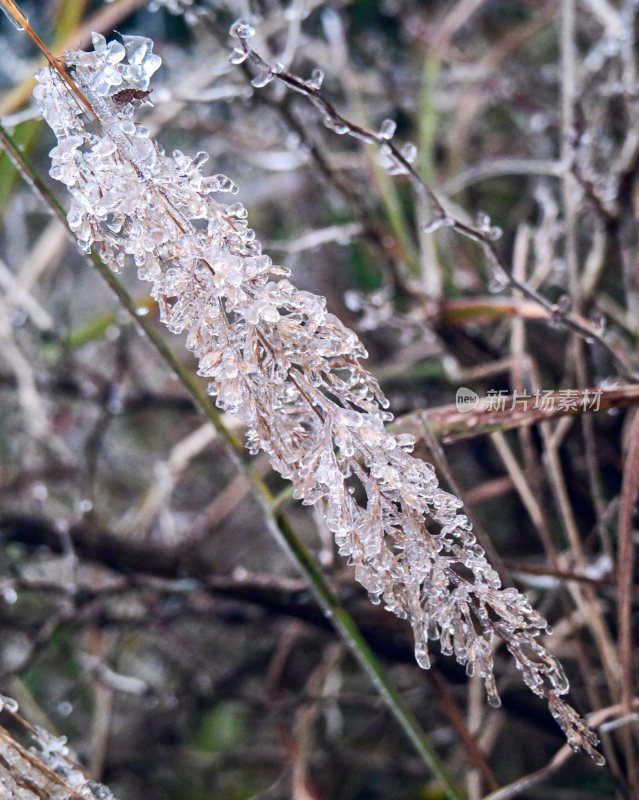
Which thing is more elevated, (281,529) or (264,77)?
(264,77)

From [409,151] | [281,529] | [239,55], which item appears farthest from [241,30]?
[281,529]

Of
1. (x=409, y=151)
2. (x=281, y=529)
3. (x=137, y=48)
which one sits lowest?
(x=281, y=529)

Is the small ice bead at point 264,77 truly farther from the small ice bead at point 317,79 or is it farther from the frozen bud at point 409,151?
the frozen bud at point 409,151

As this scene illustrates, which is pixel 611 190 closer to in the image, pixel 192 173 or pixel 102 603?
pixel 192 173

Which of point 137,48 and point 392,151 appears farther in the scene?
point 392,151

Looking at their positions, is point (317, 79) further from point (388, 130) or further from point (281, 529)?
point (281, 529)

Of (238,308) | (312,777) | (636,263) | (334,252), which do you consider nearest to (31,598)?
(312,777)

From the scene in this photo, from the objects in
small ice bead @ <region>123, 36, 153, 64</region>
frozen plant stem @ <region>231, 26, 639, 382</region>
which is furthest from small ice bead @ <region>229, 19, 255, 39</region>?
small ice bead @ <region>123, 36, 153, 64</region>

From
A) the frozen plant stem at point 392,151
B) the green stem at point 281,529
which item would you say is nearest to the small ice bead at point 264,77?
the frozen plant stem at point 392,151

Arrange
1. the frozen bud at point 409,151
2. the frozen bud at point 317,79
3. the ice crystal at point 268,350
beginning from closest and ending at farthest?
the ice crystal at point 268,350
the frozen bud at point 317,79
the frozen bud at point 409,151
